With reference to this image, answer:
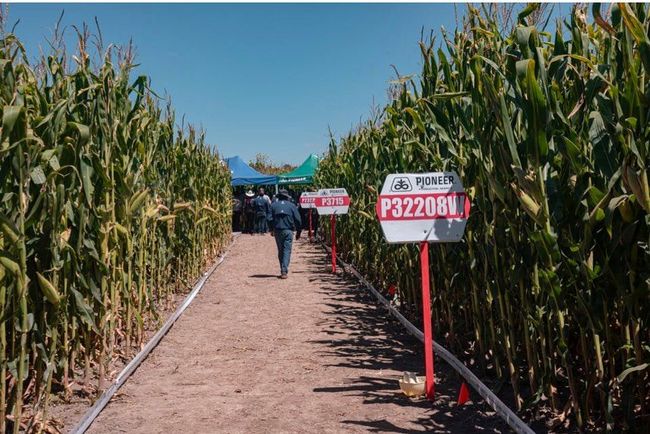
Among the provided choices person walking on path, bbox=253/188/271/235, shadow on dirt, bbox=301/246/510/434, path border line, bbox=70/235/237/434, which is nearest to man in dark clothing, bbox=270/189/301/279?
shadow on dirt, bbox=301/246/510/434

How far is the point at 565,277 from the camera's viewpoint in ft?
11.3

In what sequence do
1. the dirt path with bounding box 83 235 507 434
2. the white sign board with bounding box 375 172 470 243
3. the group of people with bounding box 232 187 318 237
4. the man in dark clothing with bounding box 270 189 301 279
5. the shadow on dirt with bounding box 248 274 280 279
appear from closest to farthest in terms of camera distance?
the dirt path with bounding box 83 235 507 434
the white sign board with bounding box 375 172 470 243
the man in dark clothing with bounding box 270 189 301 279
the shadow on dirt with bounding box 248 274 280 279
the group of people with bounding box 232 187 318 237

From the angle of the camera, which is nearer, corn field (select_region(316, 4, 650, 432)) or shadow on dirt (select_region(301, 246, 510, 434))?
corn field (select_region(316, 4, 650, 432))

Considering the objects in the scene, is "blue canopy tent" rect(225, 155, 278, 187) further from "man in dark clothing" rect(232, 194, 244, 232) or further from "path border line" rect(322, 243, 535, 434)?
"path border line" rect(322, 243, 535, 434)

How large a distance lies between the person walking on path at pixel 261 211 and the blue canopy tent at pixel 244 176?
0.85 m

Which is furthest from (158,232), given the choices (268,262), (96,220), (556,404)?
(268,262)

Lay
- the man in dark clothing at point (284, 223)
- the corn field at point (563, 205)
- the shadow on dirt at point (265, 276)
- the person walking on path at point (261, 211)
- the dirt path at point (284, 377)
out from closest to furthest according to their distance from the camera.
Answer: the corn field at point (563, 205) → the dirt path at point (284, 377) → the man in dark clothing at point (284, 223) → the shadow on dirt at point (265, 276) → the person walking on path at point (261, 211)

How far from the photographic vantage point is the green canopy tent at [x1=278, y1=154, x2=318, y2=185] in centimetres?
2634

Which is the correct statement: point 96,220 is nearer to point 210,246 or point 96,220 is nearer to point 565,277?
point 565,277

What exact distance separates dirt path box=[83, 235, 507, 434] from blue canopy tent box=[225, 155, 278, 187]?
16.1m

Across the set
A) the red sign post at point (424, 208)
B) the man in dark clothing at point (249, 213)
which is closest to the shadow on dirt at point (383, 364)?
the red sign post at point (424, 208)

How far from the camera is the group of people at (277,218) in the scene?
11.5 meters

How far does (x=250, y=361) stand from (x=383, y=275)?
3525 mm

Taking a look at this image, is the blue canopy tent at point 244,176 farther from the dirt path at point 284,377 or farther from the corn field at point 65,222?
the corn field at point 65,222
